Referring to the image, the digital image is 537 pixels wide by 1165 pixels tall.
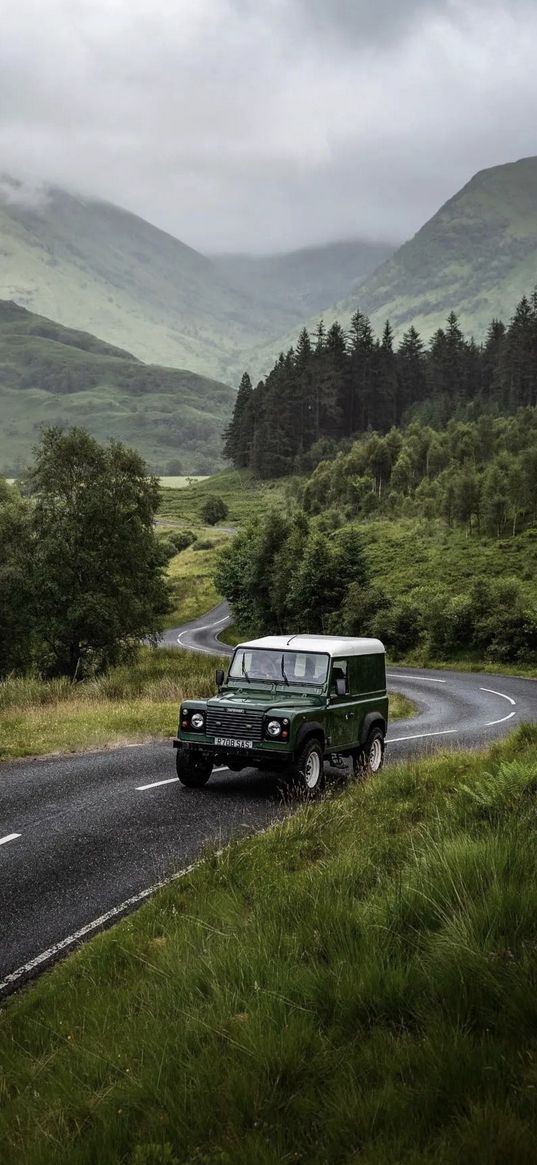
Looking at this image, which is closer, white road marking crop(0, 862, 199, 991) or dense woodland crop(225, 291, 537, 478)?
white road marking crop(0, 862, 199, 991)

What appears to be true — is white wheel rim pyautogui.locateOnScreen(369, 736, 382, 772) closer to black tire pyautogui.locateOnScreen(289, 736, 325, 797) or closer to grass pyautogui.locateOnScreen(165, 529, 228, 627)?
black tire pyautogui.locateOnScreen(289, 736, 325, 797)

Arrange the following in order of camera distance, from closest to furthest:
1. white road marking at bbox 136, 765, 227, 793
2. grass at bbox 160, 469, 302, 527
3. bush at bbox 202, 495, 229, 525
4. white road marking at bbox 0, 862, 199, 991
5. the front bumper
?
1. white road marking at bbox 0, 862, 199, 991
2. the front bumper
3. white road marking at bbox 136, 765, 227, 793
4. grass at bbox 160, 469, 302, 527
5. bush at bbox 202, 495, 229, 525

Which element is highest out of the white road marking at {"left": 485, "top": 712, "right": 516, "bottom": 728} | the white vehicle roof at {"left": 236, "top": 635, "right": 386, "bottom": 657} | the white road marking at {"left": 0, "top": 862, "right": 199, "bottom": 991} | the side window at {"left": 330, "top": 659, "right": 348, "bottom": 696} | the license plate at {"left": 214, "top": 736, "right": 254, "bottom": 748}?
the white vehicle roof at {"left": 236, "top": 635, "right": 386, "bottom": 657}

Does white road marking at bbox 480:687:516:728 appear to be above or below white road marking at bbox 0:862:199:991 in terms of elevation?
below

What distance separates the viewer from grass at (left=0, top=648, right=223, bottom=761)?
16875 millimetres

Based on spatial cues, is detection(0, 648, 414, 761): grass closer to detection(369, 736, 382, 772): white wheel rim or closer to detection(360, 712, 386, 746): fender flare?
detection(369, 736, 382, 772): white wheel rim

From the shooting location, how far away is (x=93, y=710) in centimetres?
2083

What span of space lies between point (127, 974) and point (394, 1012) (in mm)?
2340

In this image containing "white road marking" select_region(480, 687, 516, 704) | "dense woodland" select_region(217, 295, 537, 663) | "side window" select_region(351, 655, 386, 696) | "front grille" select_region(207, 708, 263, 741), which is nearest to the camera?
"front grille" select_region(207, 708, 263, 741)

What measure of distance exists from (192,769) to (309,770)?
187 cm

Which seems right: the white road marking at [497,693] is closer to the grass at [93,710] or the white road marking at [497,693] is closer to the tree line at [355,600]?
the tree line at [355,600]

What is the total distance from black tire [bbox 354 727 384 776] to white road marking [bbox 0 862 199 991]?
19.7 ft

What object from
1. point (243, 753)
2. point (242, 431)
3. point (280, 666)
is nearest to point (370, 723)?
point (280, 666)

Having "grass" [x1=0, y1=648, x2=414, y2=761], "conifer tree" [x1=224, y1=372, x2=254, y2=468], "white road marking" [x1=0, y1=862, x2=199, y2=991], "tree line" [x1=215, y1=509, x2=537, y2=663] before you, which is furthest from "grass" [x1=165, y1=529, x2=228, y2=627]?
"white road marking" [x1=0, y1=862, x2=199, y2=991]
